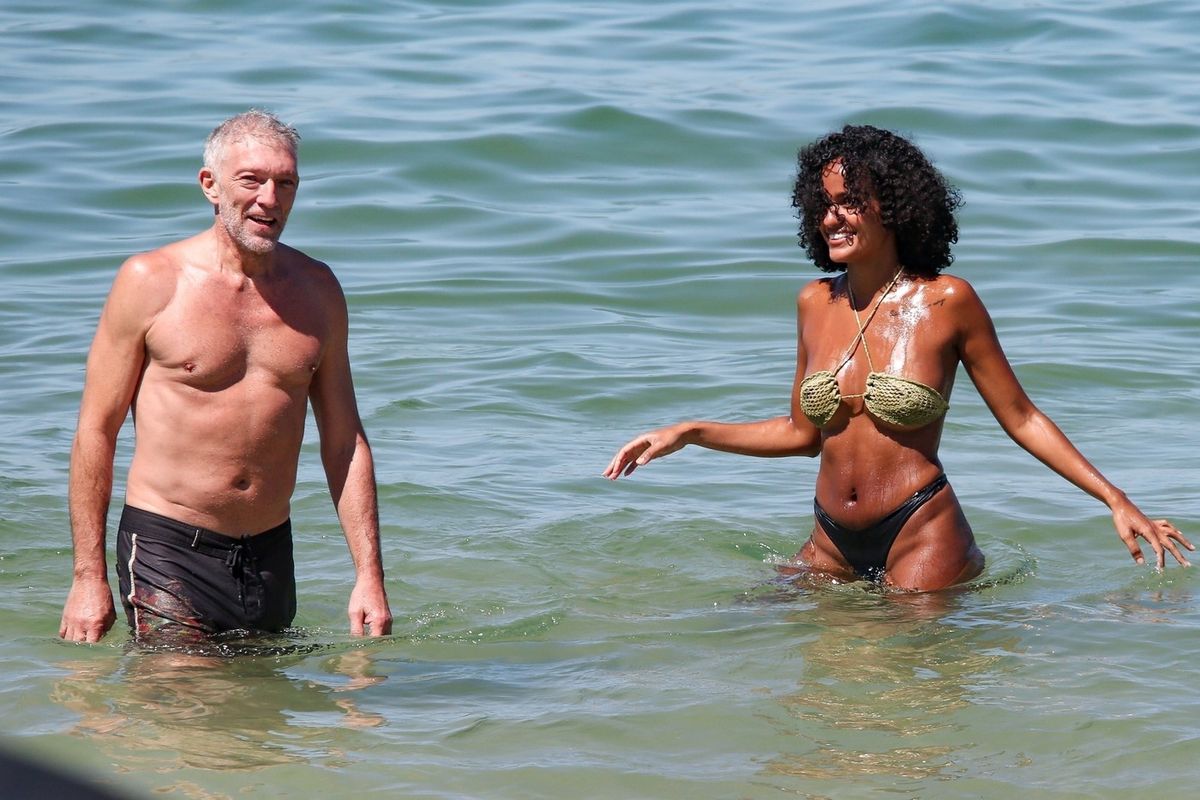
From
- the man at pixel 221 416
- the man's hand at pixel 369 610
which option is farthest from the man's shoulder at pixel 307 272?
the man's hand at pixel 369 610

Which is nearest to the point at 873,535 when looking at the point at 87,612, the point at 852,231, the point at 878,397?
the point at 878,397

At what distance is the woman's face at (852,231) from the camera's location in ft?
18.2

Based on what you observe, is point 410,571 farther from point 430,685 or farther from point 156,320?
point 156,320

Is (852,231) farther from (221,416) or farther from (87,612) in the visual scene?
(87,612)

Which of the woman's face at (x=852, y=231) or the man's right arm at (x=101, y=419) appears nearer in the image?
the man's right arm at (x=101, y=419)

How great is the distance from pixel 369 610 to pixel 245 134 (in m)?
1.41

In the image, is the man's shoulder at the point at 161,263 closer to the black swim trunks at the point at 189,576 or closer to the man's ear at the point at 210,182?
the man's ear at the point at 210,182

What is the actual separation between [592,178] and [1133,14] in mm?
9614

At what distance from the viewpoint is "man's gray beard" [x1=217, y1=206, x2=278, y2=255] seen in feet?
15.6

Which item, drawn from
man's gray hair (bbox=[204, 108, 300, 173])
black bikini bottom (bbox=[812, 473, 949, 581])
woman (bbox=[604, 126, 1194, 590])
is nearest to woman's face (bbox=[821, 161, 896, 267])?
woman (bbox=[604, 126, 1194, 590])

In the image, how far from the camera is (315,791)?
429cm

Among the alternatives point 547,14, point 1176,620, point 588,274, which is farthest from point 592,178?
point 1176,620

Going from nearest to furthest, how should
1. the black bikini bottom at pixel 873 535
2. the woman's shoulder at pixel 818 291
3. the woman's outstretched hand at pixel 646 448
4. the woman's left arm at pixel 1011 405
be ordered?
1. the woman's left arm at pixel 1011 405
2. the woman's outstretched hand at pixel 646 448
3. the black bikini bottom at pixel 873 535
4. the woman's shoulder at pixel 818 291

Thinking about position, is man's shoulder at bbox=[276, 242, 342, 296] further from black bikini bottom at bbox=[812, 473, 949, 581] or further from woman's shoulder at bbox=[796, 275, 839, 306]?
black bikini bottom at bbox=[812, 473, 949, 581]
